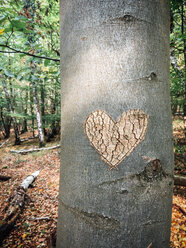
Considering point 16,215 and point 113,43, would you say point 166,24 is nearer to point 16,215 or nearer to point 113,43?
point 113,43

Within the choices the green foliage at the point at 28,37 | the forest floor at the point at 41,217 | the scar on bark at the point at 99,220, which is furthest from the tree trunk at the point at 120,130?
the green foliage at the point at 28,37

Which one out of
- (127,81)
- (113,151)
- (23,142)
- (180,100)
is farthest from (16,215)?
(23,142)

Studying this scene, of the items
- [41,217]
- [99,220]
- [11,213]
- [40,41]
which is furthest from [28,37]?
[99,220]

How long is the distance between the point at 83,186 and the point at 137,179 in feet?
0.70

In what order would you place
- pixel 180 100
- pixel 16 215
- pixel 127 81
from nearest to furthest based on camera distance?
pixel 127 81 < pixel 16 215 < pixel 180 100

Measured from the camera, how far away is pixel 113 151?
0.55m

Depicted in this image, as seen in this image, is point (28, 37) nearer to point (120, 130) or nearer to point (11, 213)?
point (11, 213)

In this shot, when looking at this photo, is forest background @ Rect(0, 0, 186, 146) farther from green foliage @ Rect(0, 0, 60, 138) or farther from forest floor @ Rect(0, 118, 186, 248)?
forest floor @ Rect(0, 118, 186, 248)

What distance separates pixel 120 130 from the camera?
0.55 meters

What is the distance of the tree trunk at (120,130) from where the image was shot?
0.54 m

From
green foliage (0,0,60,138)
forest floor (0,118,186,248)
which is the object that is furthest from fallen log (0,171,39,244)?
green foliage (0,0,60,138)

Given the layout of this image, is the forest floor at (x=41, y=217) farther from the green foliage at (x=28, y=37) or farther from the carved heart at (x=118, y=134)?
the green foliage at (x=28, y=37)

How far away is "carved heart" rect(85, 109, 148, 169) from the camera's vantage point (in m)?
0.55

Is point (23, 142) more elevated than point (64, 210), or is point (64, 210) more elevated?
point (64, 210)
